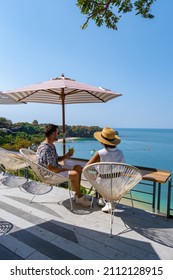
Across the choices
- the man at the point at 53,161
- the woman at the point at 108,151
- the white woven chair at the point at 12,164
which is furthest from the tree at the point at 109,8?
the white woven chair at the point at 12,164

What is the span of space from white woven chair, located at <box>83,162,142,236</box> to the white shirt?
0.28 metres

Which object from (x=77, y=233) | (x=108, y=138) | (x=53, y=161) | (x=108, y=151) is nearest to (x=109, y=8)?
(x=108, y=138)

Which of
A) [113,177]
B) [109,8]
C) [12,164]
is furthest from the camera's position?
[109,8]

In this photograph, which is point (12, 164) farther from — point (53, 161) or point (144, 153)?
point (144, 153)

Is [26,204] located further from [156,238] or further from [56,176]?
[156,238]

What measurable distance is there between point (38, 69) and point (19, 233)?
25.0 feet

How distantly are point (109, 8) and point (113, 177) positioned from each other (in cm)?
371

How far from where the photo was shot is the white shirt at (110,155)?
2533 millimetres

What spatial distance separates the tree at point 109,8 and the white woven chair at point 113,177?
311 centimetres

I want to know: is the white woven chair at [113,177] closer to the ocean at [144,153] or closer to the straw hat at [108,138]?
the straw hat at [108,138]

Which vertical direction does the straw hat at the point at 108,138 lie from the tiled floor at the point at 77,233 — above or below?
above

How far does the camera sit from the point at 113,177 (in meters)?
2.17

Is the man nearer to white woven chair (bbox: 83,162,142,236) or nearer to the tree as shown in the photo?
white woven chair (bbox: 83,162,142,236)
